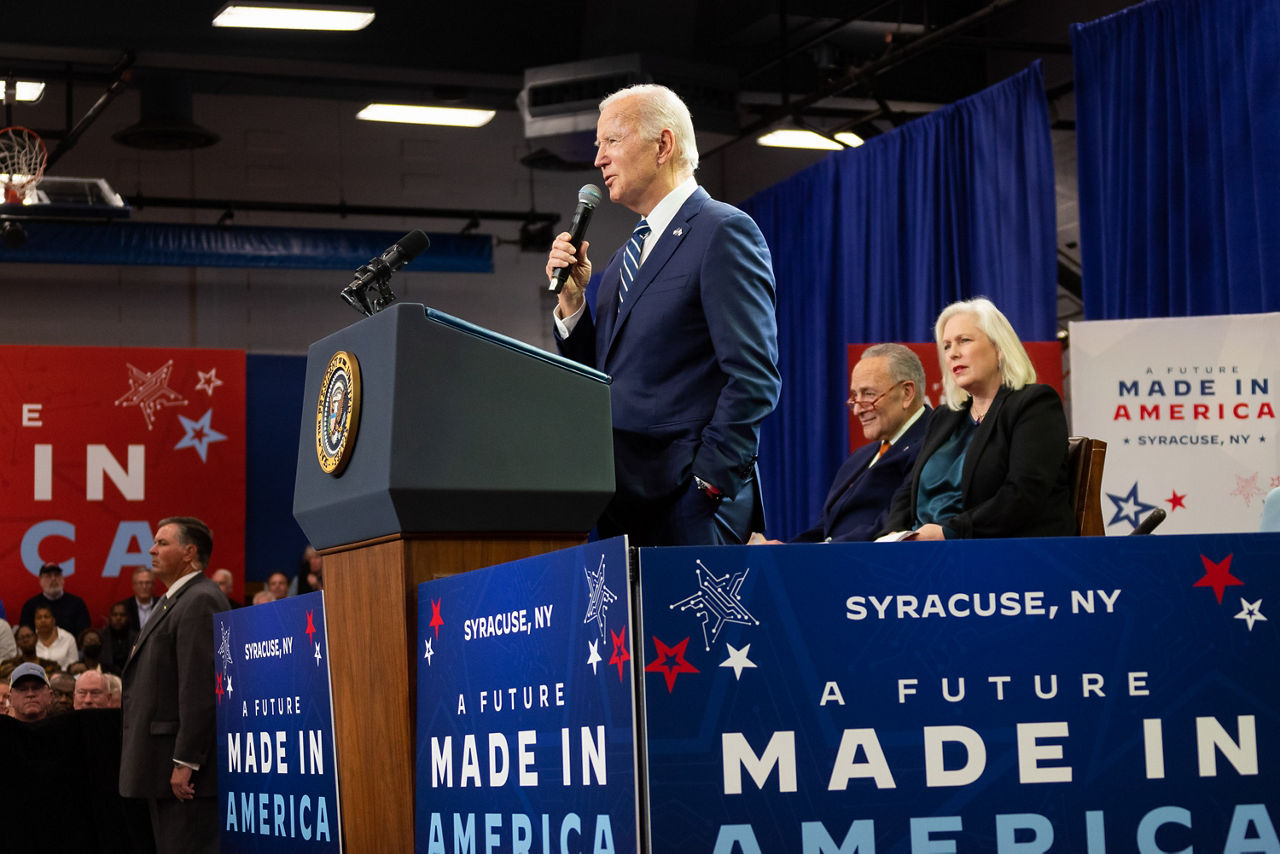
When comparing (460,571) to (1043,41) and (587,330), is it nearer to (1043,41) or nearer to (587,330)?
(587,330)

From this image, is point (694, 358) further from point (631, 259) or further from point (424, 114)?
point (424, 114)

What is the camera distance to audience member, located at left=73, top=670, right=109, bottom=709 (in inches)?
208

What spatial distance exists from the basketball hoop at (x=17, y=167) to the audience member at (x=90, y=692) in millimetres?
4842

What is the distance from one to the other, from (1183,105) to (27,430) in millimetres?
8051

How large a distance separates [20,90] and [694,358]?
8.72 metres

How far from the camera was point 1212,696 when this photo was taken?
1335 mm

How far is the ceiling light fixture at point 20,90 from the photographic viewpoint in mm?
9562

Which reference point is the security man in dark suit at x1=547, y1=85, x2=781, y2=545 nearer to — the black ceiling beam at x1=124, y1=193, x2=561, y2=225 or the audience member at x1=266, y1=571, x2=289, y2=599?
the audience member at x1=266, y1=571, x2=289, y2=599

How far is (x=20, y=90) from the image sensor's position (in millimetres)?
9688

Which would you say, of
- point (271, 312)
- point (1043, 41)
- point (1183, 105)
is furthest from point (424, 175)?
point (1183, 105)

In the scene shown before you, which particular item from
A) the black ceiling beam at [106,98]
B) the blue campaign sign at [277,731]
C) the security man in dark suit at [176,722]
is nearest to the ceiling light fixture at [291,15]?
the black ceiling beam at [106,98]

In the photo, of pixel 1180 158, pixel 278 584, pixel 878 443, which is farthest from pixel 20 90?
pixel 878 443

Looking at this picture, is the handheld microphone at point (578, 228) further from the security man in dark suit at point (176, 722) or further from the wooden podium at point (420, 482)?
the security man in dark suit at point (176, 722)

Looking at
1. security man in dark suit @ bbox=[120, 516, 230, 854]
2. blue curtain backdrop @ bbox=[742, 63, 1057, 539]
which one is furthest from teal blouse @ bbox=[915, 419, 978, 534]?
blue curtain backdrop @ bbox=[742, 63, 1057, 539]
